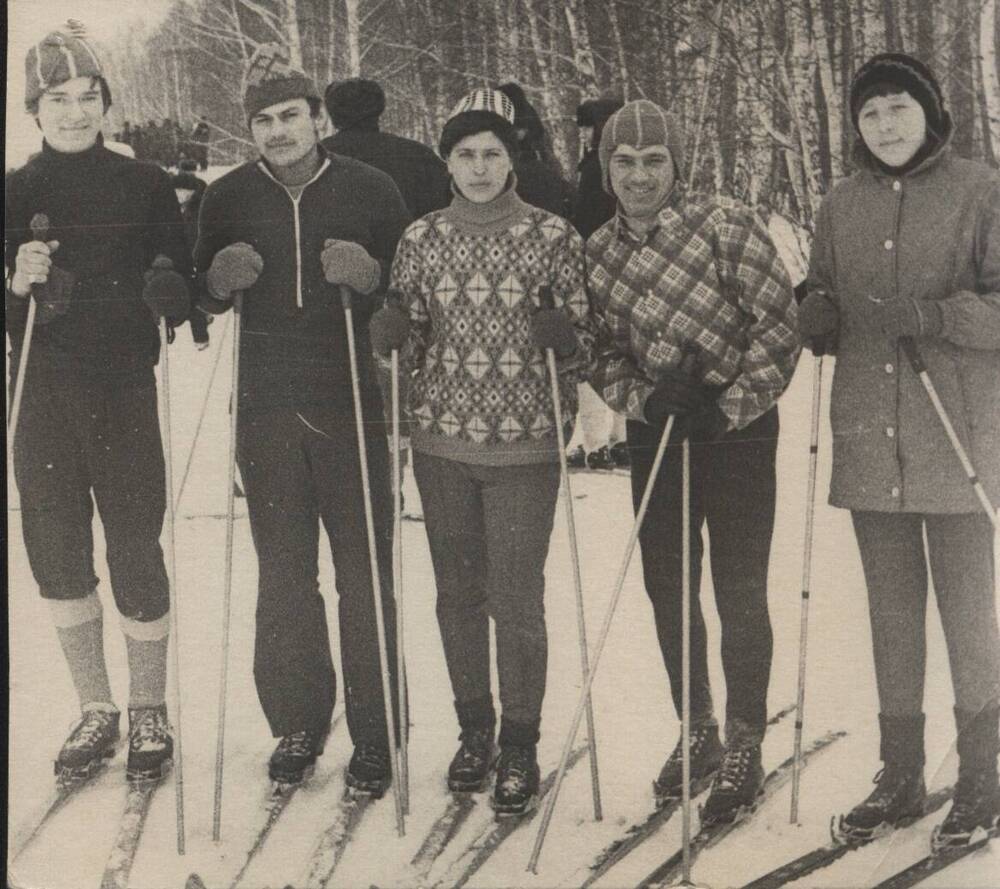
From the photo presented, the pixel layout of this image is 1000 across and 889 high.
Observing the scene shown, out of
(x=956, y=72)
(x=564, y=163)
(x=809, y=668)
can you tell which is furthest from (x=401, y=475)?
(x=956, y=72)

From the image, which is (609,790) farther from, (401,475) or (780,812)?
(401,475)

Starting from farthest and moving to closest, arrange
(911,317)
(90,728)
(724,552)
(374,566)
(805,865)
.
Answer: (90,728), (374,566), (805,865), (724,552), (911,317)

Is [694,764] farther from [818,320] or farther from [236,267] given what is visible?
[236,267]

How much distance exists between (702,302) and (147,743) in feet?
5.70

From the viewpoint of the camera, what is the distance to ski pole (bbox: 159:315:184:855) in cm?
317

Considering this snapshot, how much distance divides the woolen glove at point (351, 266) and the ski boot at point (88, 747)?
50.7 inches

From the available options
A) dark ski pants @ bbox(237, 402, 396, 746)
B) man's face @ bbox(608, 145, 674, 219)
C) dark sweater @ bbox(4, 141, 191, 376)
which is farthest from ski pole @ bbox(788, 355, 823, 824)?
dark sweater @ bbox(4, 141, 191, 376)

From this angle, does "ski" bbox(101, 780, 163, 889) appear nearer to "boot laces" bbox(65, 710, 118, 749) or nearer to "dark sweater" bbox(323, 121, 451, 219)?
"boot laces" bbox(65, 710, 118, 749)

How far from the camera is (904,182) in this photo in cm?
268

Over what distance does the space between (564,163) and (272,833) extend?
66.1 inches

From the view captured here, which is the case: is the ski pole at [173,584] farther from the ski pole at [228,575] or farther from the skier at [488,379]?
the skier at [488,379]

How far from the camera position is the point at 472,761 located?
10.2 ft

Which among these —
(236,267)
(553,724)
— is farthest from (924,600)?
(236,267)

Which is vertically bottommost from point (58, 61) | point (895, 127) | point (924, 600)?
point (924, 600)
